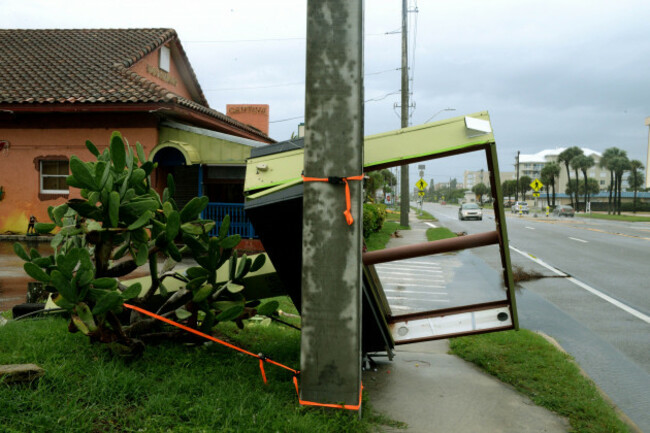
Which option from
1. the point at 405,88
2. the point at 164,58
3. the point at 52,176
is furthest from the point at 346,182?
the point at 405,88

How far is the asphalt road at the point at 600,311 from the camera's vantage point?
510cm

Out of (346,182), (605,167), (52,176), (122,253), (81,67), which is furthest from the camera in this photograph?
(605,167)

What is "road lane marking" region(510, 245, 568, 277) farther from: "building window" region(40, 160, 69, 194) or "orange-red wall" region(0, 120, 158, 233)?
"building window" region(40, 160, 69, 194)

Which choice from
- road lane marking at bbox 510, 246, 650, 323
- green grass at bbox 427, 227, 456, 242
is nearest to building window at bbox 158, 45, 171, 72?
green grass at bbox 427, 227, 456, 242

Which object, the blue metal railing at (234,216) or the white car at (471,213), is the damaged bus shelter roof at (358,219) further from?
the white car at (471,213)

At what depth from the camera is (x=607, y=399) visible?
14.1 feet

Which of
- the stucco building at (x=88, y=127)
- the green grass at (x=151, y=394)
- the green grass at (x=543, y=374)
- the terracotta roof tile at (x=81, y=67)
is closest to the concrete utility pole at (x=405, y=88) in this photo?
the terracotta roof tile at (x=81, y=67)

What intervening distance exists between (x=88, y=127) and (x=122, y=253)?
41.2ft

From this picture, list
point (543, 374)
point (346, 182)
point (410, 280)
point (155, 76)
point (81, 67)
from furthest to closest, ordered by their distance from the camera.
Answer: point (155, 76) < point (81, 67) < point (410, 280) < point (543, 374) < point (346, 182)

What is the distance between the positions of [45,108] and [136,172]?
41.9ft

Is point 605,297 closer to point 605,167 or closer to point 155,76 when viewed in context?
point 155,76

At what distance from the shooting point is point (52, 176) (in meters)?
15.3

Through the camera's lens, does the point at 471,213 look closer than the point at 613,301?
No

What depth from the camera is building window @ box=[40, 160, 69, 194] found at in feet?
50.3
